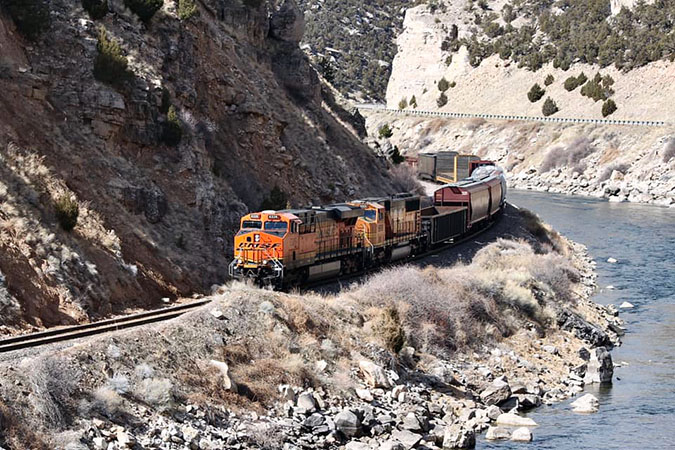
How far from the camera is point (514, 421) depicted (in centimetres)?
2745

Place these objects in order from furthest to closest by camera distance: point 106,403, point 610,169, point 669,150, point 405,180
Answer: point 610,169 → point 669,150 → point 405,180 → point 106,403

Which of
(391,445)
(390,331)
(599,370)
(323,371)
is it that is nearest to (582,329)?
(599,370)

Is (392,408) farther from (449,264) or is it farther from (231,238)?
(449,264)

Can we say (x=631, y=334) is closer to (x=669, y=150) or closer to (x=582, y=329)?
(x=582, y=329)

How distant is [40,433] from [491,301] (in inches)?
850

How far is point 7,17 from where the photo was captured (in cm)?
3684

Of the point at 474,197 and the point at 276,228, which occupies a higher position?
the point at 276,228

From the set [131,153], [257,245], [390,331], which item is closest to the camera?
[390,331]

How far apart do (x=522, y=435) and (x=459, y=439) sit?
6.37 ft

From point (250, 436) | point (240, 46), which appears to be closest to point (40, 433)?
point (250, 436)

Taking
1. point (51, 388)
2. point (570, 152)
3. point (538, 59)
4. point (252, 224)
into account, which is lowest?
point (51, 388)

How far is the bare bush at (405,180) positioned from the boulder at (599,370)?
2982 centimetres

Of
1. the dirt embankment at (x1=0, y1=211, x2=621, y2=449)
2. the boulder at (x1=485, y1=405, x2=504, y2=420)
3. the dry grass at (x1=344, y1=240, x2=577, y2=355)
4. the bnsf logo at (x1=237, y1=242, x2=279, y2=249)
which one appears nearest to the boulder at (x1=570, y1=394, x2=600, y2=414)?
the dirt embankment at (x1=0, y1=211, x2=621, y2=449)

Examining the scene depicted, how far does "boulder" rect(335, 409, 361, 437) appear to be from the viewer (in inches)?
949
